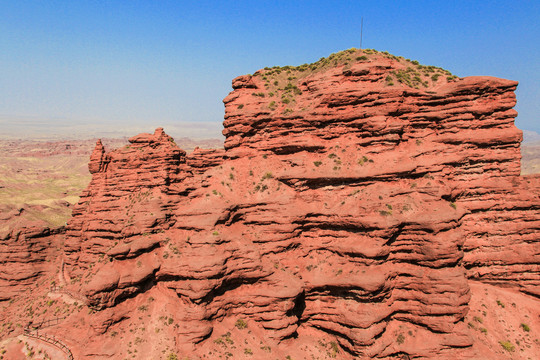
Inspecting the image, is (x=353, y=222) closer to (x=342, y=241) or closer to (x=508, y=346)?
(x=342, y=241)

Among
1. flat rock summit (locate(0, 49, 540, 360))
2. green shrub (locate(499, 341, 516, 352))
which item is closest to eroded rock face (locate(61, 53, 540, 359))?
flat rock summit (locate(0, 49, 540, 360))

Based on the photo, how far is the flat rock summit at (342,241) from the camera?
2906 centimetres

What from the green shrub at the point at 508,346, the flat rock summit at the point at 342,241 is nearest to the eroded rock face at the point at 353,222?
the flat rock summit at the point at 342,241

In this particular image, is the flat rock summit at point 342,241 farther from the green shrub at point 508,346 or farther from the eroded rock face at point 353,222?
the green shrub at point 508,346

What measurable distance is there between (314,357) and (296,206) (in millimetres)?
14382

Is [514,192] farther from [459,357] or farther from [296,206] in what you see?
[296,206]

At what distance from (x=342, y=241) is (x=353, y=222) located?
238 cm

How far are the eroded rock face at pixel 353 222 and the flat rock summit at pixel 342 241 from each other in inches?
6.1

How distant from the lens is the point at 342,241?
3144cm

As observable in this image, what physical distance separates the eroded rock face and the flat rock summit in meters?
0.16

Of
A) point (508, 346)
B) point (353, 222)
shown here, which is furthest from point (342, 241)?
point (508, 346)

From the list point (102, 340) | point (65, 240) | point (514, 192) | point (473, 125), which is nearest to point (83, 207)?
point (65, 240)

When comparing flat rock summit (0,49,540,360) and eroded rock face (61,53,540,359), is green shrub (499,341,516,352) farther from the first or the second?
eroded rock face (61,53,540,359)

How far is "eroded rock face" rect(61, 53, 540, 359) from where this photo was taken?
29188 millimetres
